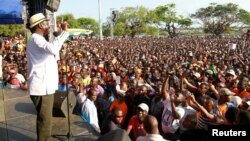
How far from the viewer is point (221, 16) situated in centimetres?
6750

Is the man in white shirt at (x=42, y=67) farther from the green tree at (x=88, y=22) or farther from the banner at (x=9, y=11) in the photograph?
the green tree at (x=88, y=22)

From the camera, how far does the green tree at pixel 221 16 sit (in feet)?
218

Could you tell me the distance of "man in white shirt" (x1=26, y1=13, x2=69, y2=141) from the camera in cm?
334

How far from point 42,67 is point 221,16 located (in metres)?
67.7

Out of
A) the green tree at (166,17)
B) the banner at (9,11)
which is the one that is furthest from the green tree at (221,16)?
the banner at (9,11)

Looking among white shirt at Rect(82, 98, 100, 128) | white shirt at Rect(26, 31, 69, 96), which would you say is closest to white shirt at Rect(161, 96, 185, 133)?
white shirt at Rect(82, 98, 100, 128)

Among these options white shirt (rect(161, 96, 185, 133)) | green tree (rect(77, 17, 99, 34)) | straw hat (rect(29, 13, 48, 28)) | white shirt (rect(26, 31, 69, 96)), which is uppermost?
green tree (rect(77, 17, 99, 34))

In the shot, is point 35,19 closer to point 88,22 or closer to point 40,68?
point 40,68

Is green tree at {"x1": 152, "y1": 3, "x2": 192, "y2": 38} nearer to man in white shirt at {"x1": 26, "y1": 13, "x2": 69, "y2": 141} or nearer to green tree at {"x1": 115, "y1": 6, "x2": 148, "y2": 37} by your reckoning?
green tree at {"x1": 115, "y1": 6, "x2": 148, "y2": 37}

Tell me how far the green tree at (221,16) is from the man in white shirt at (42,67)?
64342 millimetres

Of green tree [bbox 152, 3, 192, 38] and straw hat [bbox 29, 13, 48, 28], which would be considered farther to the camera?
green tree [bbox 152, 3, 192, 38]

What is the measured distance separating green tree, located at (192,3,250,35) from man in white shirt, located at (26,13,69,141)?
6434 centimetres

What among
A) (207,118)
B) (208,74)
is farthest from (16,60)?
(207,118)

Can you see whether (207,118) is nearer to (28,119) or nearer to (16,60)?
(28,119)
